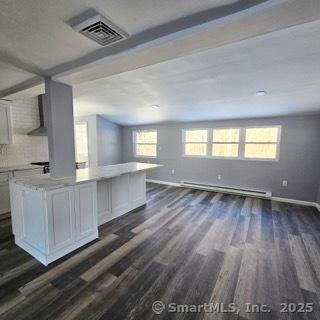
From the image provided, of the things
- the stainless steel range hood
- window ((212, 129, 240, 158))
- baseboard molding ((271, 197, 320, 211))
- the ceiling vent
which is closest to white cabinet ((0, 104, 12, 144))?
the stainless steel range hood

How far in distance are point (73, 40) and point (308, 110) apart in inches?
174

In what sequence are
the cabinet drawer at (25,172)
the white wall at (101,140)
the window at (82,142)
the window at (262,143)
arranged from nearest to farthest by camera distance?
the cabinet drawer at (25,172)
the window at (262,143)
the white wall at (101,140)
the window at (82,142)

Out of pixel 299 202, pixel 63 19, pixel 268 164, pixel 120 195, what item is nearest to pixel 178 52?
pixel 63 19

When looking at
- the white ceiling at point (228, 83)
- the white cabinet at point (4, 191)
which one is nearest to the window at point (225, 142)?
the white ceiling at point (228, 83)

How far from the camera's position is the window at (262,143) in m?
4.49

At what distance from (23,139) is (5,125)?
0.62 meters

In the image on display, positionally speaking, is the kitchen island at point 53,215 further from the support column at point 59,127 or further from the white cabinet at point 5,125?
the white cabinet at point 5,125

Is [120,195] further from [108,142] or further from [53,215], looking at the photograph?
[108,142]

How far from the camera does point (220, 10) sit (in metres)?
1.20

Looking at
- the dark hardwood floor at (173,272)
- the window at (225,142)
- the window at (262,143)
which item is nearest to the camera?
the dark hardwood floor at (173,272)

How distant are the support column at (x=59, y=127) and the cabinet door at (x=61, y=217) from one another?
410 millimetres

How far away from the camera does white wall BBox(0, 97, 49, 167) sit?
159 inches

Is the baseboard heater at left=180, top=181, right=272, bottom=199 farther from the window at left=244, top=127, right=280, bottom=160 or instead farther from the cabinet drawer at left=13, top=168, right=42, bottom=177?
the cabinet drawer at left=13, top=168, right=42, bottom=177

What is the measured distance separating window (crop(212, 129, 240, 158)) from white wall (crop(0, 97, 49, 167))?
4.73m
